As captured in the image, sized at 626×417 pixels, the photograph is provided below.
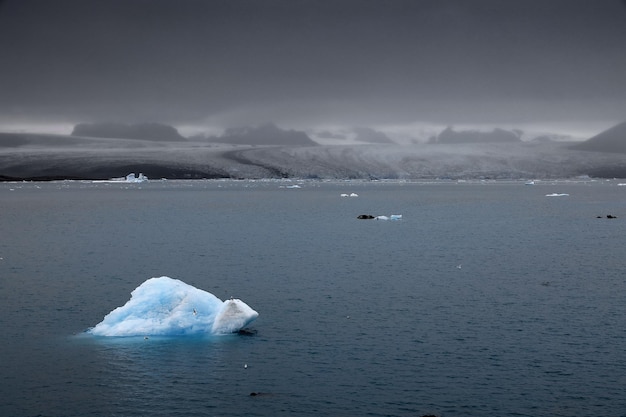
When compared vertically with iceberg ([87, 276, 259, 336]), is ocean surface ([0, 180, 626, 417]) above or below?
below

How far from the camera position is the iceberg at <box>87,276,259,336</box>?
17297mm

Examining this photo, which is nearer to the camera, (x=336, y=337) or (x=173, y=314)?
(x=336, y=337)

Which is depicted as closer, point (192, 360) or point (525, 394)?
point (525, 394)

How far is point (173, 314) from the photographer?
1748 centimetres

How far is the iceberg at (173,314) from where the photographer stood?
17.3 metres

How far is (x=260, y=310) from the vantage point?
20453 millimetres

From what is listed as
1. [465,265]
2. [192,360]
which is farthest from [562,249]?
[192,360]

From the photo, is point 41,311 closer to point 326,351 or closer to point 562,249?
point 326,351

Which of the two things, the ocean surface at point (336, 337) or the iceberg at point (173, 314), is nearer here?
the ocean surface at point (336, 337)

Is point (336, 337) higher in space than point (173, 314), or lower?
lower

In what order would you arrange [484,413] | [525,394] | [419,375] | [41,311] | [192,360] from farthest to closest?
[41,311] < [192,360] < [419,375] < [525,394] < [484,413]

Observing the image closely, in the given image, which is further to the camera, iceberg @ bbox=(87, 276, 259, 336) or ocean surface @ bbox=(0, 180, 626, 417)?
iceberg @ bbox=(87, 276, 259, 336)

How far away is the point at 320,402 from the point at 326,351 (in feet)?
10.5

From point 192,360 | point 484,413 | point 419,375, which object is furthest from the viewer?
point 192,360
